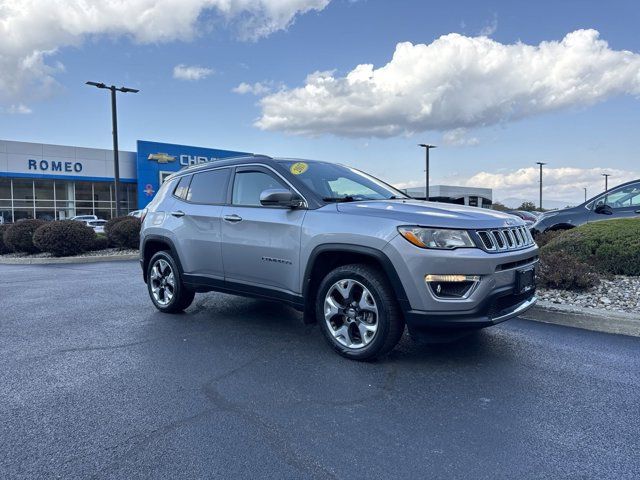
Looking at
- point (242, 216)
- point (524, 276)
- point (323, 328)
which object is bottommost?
point (323, 328)

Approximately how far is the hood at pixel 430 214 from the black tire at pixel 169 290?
259 cm

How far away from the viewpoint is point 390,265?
3.77 meters

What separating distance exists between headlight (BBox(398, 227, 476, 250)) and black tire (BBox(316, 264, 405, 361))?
1.50 ft

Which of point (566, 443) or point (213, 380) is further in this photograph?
point (213, 380)

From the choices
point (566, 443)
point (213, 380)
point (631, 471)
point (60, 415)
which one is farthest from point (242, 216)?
point (631, 471)

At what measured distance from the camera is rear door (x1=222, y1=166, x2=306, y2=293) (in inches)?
176

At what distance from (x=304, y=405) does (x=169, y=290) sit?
335 cm

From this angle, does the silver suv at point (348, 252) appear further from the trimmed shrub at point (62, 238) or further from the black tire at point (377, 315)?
the trimmed shrub at point (62, 238)

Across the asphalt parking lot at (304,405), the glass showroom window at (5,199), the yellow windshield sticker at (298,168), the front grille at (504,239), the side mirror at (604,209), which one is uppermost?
the glass showroom window at (5,199)

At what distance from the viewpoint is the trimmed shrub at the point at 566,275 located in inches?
257

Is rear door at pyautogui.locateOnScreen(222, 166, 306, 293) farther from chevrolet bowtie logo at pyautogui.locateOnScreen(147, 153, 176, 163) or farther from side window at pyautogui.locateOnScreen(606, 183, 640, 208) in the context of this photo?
chevrolet bowtie logo at pyautogui.locateOnScreen(147, 153, 176, 163)

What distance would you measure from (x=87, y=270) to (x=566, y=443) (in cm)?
1117

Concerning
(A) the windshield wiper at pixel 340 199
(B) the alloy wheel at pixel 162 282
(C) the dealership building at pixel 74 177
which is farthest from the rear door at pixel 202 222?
(C) the dealership building at pixel 74 177

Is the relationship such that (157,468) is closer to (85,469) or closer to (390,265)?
(85,469)
